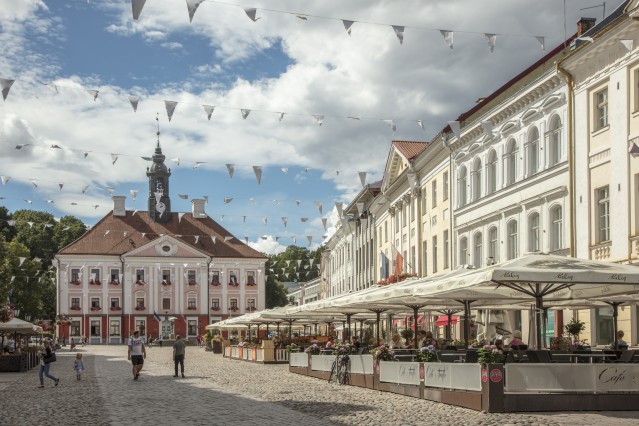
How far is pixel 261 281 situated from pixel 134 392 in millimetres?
85684

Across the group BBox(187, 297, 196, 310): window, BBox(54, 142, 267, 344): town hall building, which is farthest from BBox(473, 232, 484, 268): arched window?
BBox(187, 297, 196, 310): window

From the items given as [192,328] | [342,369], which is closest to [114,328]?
[192,328]

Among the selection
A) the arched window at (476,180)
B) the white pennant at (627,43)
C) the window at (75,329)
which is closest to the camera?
the white pennant at (627,43)

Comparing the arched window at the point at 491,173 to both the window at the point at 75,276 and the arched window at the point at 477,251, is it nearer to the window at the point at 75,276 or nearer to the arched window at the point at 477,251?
the arched window at the point at 477,251

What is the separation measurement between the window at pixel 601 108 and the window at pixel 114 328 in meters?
82.2

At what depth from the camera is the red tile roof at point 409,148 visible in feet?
171

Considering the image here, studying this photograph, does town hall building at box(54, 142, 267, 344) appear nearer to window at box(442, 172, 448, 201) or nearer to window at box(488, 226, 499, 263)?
window at box(442, 172, 448, 201)

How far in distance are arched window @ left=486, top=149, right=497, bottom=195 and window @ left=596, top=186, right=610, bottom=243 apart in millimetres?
9339

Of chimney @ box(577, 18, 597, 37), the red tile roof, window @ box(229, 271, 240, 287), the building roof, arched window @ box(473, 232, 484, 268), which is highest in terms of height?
chimney @ box(577, 18, 597, 37)

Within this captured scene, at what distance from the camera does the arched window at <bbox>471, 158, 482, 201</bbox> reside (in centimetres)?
3972

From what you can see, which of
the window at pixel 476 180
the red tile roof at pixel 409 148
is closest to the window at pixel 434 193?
the red tile roof at pixel 409 148

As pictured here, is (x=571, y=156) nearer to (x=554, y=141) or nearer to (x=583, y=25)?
(x=554, y=141)

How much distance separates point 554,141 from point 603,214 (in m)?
4.26

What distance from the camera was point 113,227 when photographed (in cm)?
10988
